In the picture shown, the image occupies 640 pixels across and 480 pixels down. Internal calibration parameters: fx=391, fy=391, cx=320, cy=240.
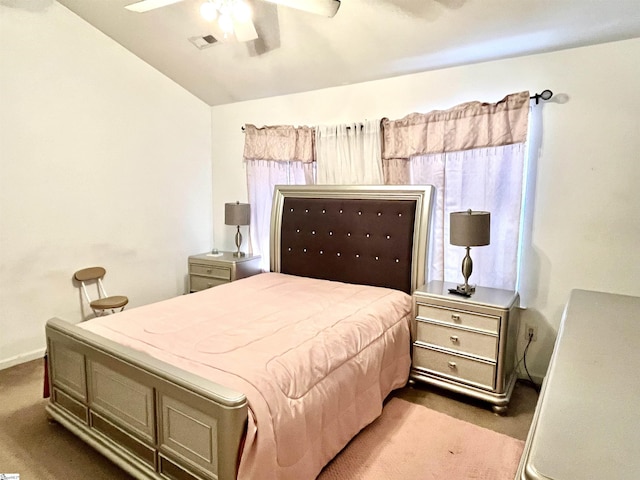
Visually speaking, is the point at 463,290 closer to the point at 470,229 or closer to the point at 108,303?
the point at 470,229

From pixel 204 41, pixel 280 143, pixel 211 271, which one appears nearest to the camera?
pixel 204 41

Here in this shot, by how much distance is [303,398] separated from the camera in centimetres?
174

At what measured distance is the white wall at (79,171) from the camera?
3.00 m

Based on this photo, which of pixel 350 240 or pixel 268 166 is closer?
pixel 350 240

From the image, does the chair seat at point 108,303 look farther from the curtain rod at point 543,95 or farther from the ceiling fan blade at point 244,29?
the curtain rod at point 543,95

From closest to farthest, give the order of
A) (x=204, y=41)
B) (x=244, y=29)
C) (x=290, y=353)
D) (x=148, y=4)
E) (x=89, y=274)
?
(x=290, y=353), (x=148, y=4), (x=244, y=29), (x=204, y=41), (x=89, y=274)

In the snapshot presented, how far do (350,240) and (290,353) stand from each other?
1653mm

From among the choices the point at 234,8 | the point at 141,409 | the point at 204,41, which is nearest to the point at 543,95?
the point at 234,8

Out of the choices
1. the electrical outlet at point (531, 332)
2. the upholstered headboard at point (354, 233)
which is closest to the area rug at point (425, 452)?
the electrical outlet at point (531, 332)

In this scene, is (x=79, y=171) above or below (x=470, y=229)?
above

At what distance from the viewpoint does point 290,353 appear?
1854 millimetres

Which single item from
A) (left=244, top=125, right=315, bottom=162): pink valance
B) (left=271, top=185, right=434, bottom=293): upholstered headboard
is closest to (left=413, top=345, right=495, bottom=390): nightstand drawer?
(left=271, top=185, right=434, bottom=293): upholstered headboard

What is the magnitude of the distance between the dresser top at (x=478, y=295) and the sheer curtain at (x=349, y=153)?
3.49ft

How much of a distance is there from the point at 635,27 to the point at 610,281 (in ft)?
5.09
